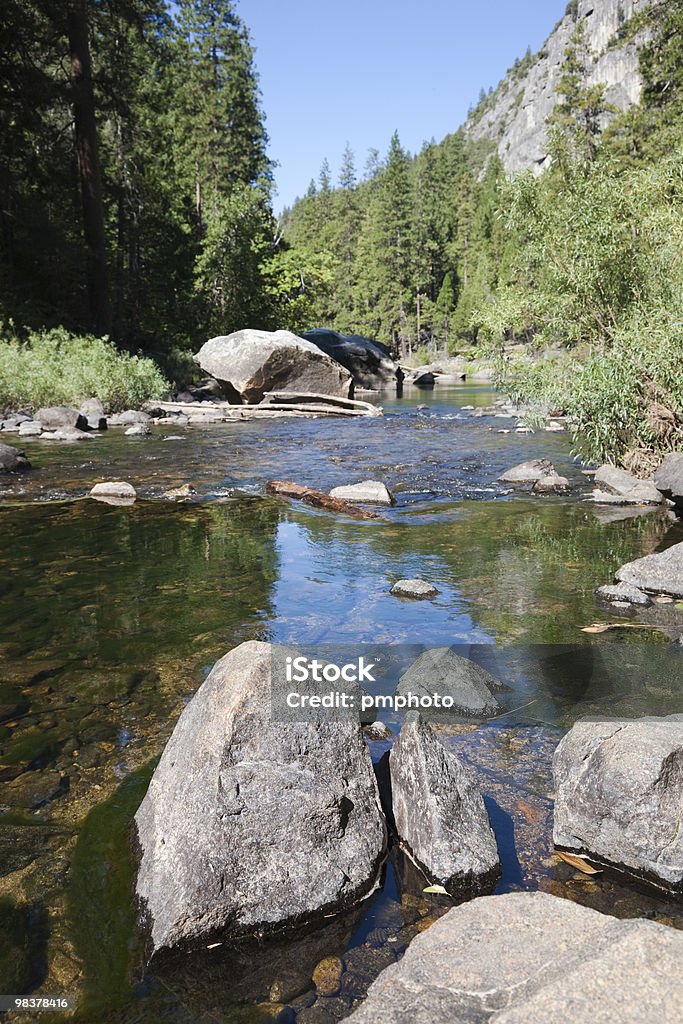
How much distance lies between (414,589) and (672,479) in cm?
457

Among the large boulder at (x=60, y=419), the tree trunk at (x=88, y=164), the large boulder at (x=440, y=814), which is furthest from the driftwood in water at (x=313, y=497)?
the tree trunk at (x=88, y=164)

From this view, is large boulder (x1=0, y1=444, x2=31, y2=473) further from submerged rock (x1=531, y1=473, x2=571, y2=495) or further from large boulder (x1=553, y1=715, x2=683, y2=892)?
large boulder (x1=553, y1=715, x2=683, y2=892)

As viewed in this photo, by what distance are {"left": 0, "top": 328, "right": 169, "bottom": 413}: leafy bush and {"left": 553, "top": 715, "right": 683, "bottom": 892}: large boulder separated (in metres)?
17.6

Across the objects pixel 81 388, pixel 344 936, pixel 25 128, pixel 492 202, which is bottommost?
pixel 344 936

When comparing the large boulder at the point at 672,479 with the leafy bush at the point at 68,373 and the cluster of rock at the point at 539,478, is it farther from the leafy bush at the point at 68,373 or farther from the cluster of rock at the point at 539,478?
the leafy bush at the point at 68,373

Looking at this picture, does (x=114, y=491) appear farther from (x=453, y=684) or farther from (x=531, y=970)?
(x=531, y=970)

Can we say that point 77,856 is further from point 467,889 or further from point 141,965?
point 467,889

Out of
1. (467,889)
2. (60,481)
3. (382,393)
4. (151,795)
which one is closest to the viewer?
(467,889)

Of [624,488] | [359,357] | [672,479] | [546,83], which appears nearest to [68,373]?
[624,488]

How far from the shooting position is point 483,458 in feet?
45.6

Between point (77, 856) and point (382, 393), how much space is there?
32994mm

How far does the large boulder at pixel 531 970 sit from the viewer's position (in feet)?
5.84

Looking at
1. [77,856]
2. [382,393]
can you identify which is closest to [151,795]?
[77,856]

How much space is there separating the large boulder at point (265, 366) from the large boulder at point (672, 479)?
15663 millimetres
